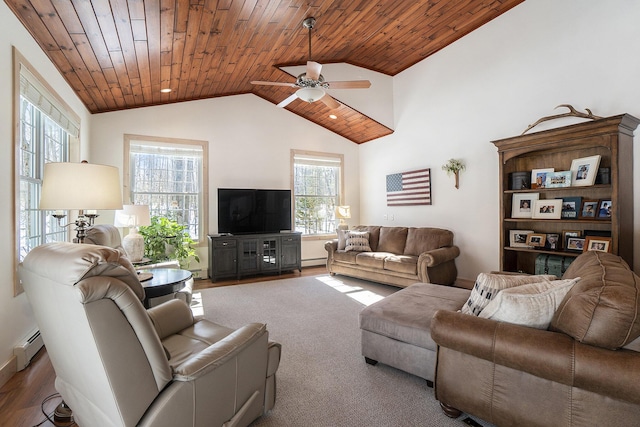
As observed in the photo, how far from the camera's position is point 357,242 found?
5.78 m

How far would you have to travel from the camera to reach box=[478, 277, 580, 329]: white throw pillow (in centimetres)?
163

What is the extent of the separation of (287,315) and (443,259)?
2.38m

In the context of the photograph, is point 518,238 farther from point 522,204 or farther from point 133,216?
point 133,216

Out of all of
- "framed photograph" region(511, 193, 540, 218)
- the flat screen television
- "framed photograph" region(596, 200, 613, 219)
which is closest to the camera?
"framed photograph" region(596, 200, 613, 219)

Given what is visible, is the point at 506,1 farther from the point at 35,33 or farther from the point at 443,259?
the point at 35,33

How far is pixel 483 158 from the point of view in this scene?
15.2 ft

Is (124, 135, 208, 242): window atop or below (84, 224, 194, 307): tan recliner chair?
atop

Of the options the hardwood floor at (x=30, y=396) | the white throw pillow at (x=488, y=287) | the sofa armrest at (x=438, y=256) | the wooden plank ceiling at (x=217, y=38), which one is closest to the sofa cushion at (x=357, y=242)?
the sofa armrest at (x=438, y=256)

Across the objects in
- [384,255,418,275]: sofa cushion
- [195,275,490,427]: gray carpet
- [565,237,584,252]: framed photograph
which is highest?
A: [565,237,584,252]: framed photograph

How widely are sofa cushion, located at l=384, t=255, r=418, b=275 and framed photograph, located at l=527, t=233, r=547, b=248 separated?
1.44 metres

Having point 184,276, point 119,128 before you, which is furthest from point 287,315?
point 119,128

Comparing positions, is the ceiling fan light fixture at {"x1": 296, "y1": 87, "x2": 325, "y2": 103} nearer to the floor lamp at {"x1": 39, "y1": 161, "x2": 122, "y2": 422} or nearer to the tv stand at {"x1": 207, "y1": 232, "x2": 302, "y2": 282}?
the floor lamp at {"x1": 39, "y1": 161, "x2": 122, "y2": 422}

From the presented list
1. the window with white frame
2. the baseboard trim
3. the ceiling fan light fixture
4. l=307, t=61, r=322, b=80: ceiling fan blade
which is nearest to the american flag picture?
the ceiling fan light fixture

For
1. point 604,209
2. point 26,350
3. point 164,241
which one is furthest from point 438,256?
point 26,350
